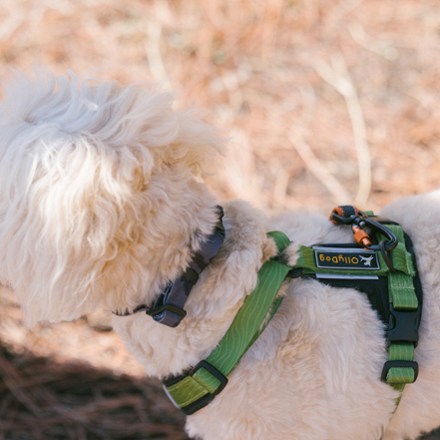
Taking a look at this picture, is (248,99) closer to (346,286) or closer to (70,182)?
(346,286)

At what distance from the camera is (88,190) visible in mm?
1280

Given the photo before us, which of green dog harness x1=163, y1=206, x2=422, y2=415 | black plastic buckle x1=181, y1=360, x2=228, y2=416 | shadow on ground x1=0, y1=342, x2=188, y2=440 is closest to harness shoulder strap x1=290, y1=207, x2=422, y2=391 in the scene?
green dog harness x1=163, y1=206, x2=422, y2=415

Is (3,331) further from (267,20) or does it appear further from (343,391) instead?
(267,20)

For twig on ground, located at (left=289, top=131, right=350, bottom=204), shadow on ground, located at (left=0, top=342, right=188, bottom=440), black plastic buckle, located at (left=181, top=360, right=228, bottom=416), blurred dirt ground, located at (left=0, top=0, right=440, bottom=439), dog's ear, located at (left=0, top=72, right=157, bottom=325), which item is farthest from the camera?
twig on ground, located at (left=289, top=131, right=350, bottom=204)

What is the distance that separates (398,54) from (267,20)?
797 millimetres

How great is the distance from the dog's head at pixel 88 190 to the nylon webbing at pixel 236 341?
227mm

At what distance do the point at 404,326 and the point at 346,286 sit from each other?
17 centimetres

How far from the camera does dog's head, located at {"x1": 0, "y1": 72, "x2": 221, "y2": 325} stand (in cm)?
129

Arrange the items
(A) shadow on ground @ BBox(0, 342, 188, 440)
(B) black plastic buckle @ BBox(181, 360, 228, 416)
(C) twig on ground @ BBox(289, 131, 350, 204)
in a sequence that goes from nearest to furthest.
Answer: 1. (B) black plastic buckle @ BBox(181, 360, 228, 416)
2. (A) shadow on ground @ BBox(0, 342, 188, 440)
3. (C) twig on ground @ BBox(289, 131, 350, 204)

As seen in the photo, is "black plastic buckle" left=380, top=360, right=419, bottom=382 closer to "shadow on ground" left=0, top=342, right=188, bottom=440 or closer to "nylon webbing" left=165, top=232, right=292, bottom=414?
"nylon webbing" left=165, top=232, right=292, bottom=414

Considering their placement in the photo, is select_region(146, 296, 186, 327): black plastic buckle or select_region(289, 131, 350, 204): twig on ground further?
select_region(289, 131, 350, 204): twig on ground

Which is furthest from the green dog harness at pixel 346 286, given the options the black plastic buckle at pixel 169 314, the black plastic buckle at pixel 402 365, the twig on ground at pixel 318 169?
the twig on ground at pixel 318 169

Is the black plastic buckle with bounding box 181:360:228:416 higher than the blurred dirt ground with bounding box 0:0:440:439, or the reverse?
the blurred dirt ground with bounding box 0:0:440:439

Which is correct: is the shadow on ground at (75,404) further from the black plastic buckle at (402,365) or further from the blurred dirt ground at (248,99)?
the black plastic buckle at (402,365)
